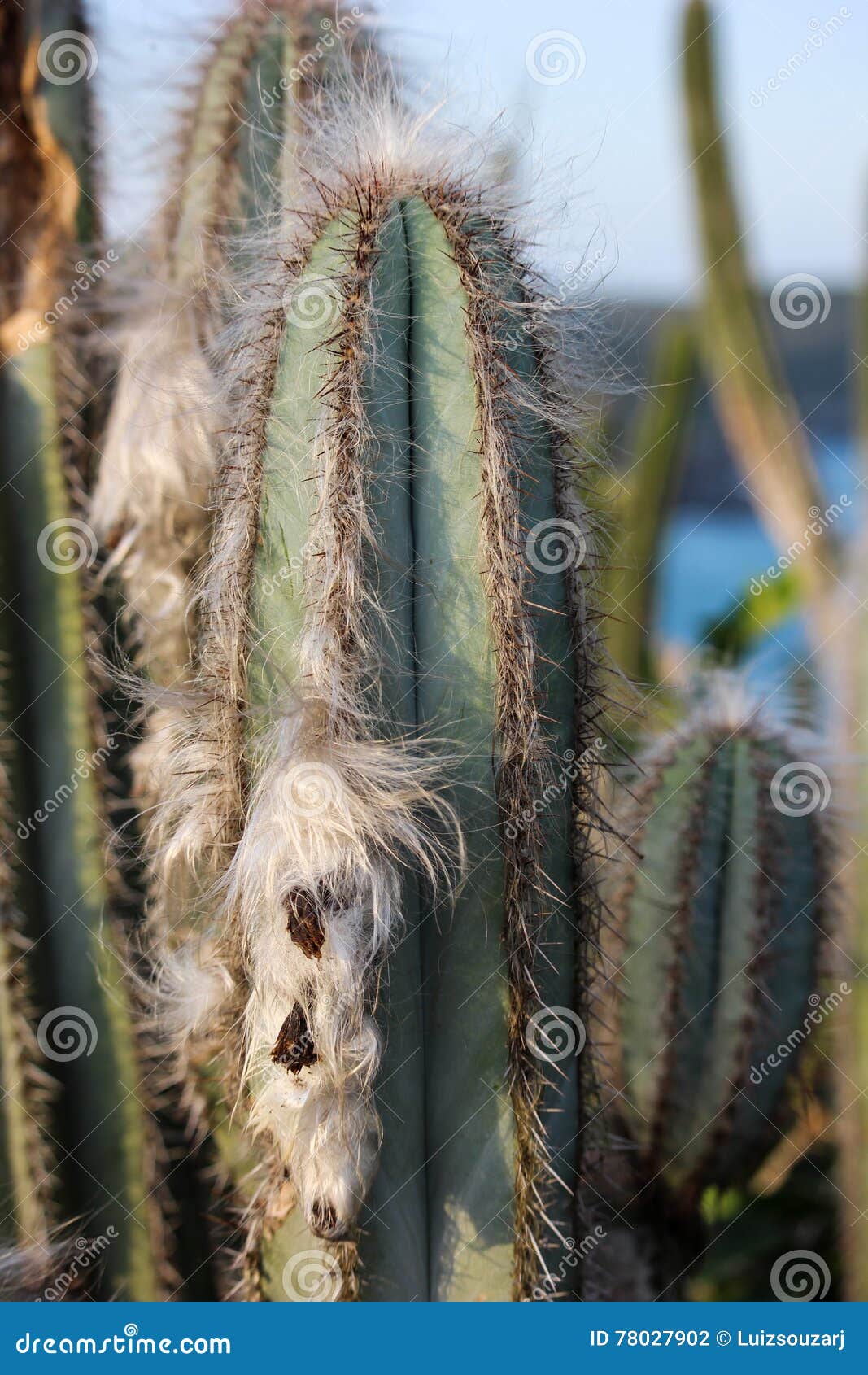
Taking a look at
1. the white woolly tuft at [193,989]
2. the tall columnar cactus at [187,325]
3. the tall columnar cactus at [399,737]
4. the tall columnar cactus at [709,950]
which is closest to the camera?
the tall columnar cactus at [399,737]

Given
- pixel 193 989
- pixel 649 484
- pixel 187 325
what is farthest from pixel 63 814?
pixel 649 484

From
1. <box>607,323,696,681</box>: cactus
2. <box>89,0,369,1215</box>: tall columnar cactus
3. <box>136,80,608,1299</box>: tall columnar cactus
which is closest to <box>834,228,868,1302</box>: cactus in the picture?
<box>607,323,696,681</box>: cactus

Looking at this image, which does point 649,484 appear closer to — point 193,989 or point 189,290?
point 189,290

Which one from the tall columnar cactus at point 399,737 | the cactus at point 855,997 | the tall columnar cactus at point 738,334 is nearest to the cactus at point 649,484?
the tall columnar cactus at point 738,334

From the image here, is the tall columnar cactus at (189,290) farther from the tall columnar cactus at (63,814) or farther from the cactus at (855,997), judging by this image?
the cactus at (855,997)

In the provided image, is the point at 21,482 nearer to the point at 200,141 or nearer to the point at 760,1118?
the point at 200,141

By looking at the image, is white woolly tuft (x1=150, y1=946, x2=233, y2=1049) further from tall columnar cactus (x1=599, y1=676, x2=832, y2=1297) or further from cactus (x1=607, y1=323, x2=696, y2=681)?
cactus (x1=607, y1=323, x2=696, y2=681)
